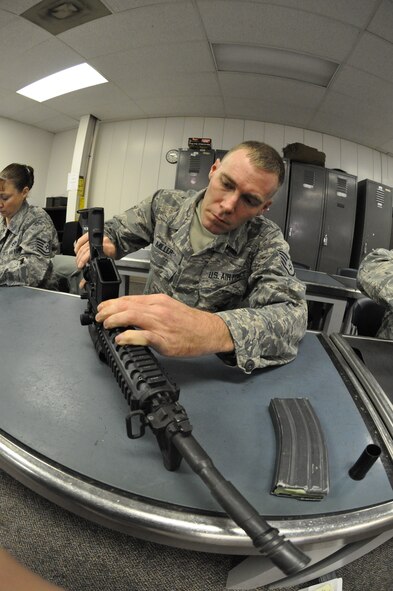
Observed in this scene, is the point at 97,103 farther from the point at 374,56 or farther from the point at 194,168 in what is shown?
the point at 374,56

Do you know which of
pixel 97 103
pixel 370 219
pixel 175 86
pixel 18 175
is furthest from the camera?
pixel 370 219

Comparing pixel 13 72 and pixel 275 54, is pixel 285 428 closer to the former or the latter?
pixel 275 54

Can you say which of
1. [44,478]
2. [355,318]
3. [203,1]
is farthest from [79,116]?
[44,478]

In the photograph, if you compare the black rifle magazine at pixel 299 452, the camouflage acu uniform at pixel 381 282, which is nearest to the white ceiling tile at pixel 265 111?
the camouflage acu uniform at pixel 381 282

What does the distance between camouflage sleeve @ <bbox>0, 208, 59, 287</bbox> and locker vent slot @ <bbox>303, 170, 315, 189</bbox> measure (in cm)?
314

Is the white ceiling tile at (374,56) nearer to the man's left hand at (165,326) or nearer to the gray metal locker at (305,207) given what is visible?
the gray metal locker at (305,207)

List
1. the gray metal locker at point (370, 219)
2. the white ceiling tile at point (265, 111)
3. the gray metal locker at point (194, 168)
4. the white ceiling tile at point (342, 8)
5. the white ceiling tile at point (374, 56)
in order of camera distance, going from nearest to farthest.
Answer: the white ceiling tile at point (342, 8)
the white ceiling tile at point (374, 56)
the white ceiling tile at point (265, 111)
the gray metal locker at point (194, 168)
the gray metal locker at point (370, 219)

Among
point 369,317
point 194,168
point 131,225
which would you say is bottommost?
point 369,317

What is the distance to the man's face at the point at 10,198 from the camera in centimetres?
141

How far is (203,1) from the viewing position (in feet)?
5.35

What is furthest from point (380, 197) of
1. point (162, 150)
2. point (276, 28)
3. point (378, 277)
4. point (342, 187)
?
point (378, 277)

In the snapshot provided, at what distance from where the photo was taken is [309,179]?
131 inches

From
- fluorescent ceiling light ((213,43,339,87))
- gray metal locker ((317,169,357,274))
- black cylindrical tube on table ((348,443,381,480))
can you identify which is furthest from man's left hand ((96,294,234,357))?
gray metal locker ((317,169,357,274))

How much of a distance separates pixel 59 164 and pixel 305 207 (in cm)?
391
